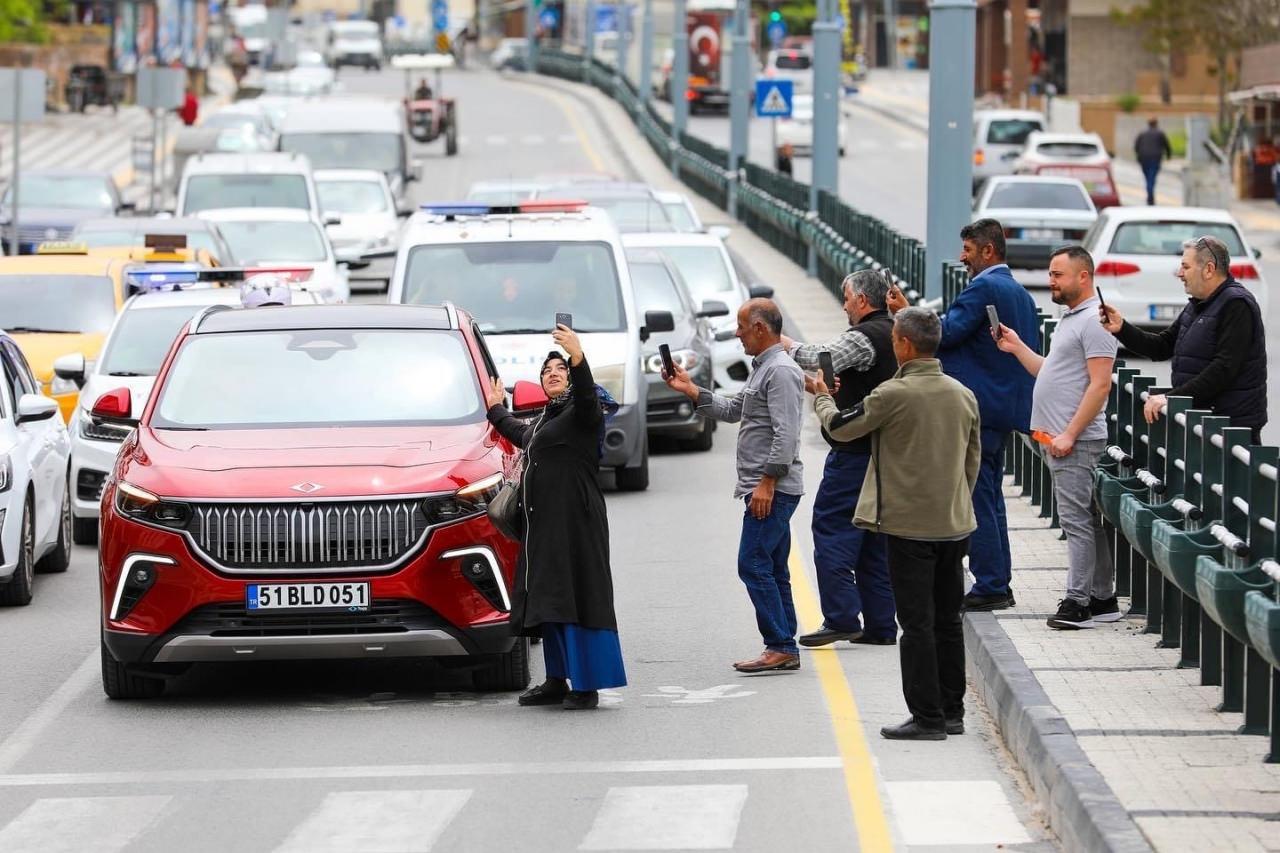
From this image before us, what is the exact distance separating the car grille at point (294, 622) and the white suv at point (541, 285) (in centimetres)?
709

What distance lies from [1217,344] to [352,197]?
89.5 ft

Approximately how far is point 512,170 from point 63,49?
26.1m

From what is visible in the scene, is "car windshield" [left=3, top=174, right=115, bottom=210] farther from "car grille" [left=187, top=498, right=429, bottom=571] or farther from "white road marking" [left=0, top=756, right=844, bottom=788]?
"white road marking" [left=0, top=756, right=844, bottom=788]

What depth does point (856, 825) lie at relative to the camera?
841 centimetres

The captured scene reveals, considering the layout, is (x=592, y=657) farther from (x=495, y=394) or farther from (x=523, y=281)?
(x=523, y=281)

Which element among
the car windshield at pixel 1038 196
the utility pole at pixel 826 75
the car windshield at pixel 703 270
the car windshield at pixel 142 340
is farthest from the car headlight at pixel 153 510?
the car windshield at pixel 1038 196

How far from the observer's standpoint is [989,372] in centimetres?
1208

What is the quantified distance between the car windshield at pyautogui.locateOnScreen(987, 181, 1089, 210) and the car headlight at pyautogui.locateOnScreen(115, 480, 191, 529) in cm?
2812

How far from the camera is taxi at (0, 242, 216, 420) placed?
62.3 ft

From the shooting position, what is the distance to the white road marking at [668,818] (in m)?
8.16

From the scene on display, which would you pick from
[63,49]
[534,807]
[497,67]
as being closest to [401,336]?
[534,807]

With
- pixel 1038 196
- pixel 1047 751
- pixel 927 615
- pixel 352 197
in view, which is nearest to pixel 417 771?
pixel 927 615

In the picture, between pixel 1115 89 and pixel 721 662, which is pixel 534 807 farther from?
pixel 1115 89

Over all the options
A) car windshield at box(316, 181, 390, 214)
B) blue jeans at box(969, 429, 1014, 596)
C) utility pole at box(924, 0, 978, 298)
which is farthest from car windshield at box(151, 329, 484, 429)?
car windshield at box(316, 181, 390, 214)
